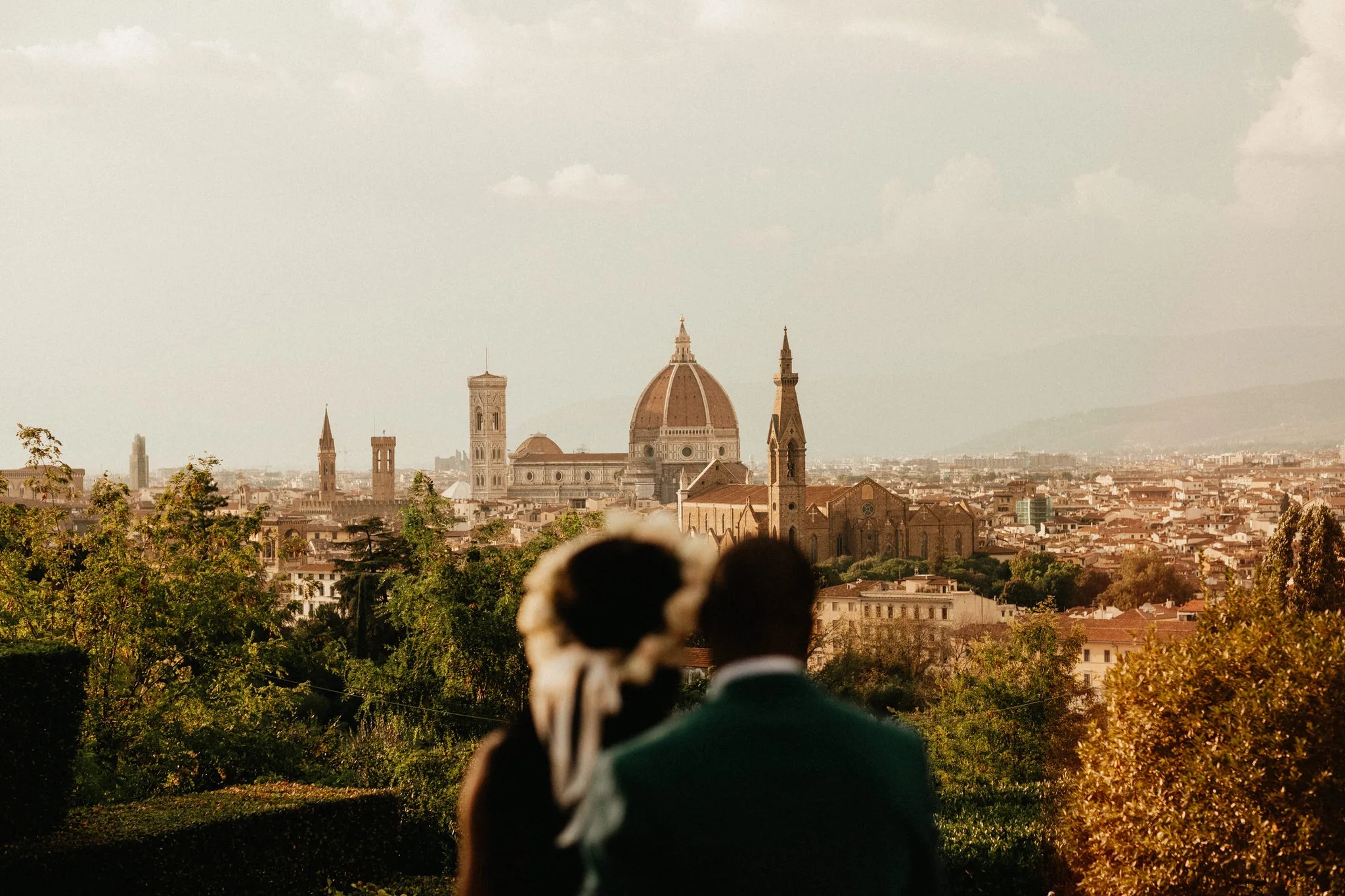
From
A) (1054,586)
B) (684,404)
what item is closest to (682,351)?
(684,404)

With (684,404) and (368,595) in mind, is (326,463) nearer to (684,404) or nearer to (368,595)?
(684,404)

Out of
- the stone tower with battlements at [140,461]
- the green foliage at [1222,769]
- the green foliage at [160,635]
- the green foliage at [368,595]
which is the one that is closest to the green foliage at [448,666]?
the green foliage at [160,635]

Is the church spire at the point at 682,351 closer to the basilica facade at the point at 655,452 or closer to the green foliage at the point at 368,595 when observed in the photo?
the basilica facade at the point at 655,452

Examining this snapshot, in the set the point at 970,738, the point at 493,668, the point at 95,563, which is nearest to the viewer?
the point at 95,563

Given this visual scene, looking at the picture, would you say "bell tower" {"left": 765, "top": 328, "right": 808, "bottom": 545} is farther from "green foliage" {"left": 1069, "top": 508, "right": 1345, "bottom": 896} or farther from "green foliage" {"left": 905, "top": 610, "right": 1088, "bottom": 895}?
"green foliage" {"left": 1069, "top": 508, "right": 1345, "bottom": 896}

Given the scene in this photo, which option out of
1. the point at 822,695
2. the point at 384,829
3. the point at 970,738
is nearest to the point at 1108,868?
the point at 384,829

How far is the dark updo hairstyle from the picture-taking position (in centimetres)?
172

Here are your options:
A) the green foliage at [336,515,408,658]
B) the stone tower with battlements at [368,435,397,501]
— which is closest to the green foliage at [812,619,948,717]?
the green foliage at [336,515,408,658]

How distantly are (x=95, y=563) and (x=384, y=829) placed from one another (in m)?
3.72

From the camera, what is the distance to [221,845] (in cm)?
780

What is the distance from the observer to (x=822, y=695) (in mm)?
1653

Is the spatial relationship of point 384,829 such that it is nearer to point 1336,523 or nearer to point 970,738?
point 1336,523

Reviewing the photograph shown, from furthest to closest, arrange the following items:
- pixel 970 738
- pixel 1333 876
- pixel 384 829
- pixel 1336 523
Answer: pixel 970 738 < pixel 1336 523 < pixel 384 829 < pixel 1333 876

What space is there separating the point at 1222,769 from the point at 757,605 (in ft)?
23.0
